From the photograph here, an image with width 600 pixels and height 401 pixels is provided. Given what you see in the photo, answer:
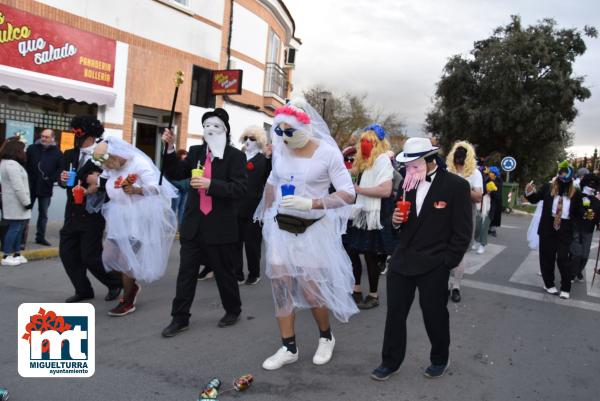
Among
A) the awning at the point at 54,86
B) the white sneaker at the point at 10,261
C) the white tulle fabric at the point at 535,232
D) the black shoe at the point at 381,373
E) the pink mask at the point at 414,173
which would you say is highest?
the awning at the point at 54,86

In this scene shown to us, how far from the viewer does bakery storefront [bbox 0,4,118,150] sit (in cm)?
943

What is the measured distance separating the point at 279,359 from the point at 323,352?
370 mm

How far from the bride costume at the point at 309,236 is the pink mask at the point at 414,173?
0.42 m

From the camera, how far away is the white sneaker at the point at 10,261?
6605mm

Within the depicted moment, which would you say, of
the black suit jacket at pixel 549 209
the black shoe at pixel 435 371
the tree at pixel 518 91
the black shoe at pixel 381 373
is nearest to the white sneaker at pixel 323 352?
the black shoe at pixel 381 373

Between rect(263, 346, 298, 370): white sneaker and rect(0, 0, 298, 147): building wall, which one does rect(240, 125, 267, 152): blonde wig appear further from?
rect(0, 0, 298, 147): building wall

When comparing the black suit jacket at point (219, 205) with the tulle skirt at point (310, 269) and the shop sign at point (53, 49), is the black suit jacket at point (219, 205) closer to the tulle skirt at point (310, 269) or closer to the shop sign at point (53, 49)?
the tulle skirt at point (310, 269)

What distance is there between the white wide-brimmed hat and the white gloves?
0.73 metres

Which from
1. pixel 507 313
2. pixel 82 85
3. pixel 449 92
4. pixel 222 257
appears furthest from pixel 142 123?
pixel 449 92

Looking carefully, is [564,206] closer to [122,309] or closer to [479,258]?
[479,258]

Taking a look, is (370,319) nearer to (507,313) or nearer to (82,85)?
(507,313)

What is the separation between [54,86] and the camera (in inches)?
396

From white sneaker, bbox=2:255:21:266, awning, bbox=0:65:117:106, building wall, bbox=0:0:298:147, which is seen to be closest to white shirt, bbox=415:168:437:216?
white sneaker, bbox=2:255:21:266

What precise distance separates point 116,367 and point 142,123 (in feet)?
→ 33.4
